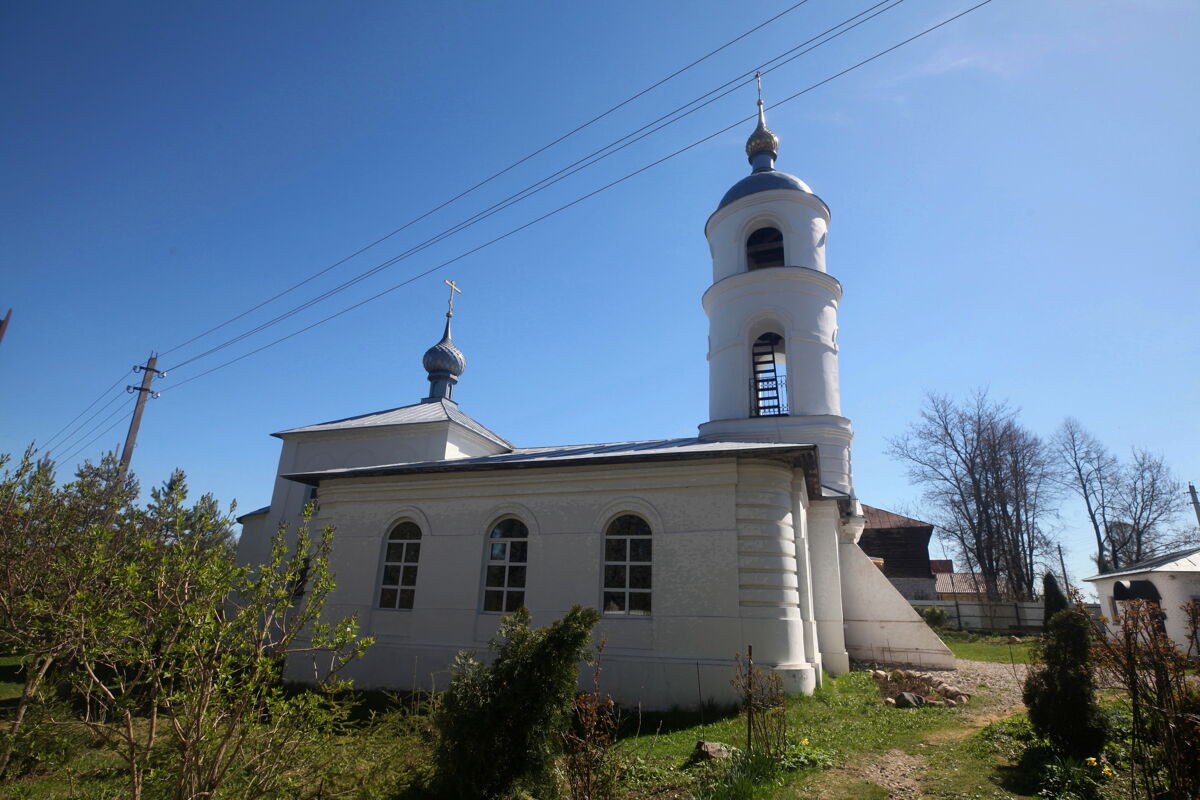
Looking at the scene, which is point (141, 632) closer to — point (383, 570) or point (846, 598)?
point (383, 570)

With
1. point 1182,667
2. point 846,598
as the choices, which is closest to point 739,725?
point 1182,667

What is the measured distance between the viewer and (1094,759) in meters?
6.46

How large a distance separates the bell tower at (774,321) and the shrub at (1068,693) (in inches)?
323

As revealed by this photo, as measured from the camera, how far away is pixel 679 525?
11078 millimetres

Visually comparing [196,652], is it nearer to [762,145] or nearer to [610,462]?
[610,462]

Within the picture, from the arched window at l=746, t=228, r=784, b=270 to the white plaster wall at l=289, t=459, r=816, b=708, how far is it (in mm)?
8767

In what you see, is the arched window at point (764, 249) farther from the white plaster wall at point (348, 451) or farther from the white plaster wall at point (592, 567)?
the white plaster wall at point (348, 451)

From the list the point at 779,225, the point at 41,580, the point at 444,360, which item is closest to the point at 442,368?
the point at 444,360

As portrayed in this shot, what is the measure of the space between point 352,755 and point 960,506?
105ft

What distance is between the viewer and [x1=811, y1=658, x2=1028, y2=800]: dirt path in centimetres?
658

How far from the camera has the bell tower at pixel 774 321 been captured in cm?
1605

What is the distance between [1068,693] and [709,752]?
405 centimetres

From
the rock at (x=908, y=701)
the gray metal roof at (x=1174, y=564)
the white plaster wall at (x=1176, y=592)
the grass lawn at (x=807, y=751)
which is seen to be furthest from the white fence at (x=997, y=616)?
the rock at (x=908, y=701)

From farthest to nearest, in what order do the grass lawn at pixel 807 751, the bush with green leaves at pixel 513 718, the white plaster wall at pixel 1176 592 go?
the white plaster wall at pixel 1176 592 < the grass lawn at pixel 807 751 < the bush with green leaves at pixel 513 718
